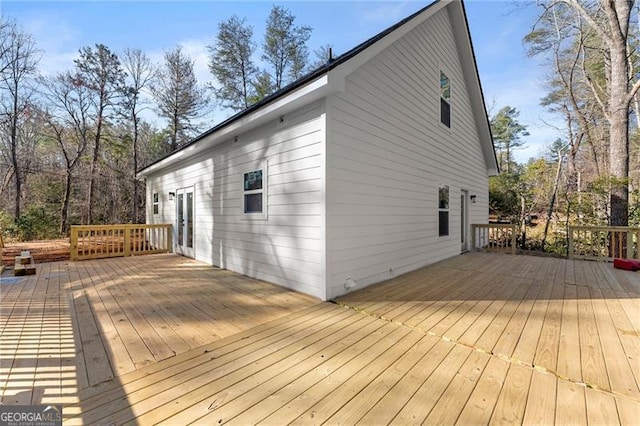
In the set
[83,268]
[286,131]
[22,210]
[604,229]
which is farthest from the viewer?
[22,210]

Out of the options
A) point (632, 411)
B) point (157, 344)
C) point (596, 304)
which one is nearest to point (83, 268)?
point (157, 344)

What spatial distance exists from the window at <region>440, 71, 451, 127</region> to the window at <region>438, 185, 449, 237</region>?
1747 mm

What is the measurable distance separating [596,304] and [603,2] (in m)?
9.24

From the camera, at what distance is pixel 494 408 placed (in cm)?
165

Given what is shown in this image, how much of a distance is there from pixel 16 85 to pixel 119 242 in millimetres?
11053

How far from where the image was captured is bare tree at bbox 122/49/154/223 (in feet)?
49.1

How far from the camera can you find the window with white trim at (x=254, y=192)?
4859 mm

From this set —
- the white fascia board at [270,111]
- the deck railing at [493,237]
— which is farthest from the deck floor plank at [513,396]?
the deck railing at [493,237]

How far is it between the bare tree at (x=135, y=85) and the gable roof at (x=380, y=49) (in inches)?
242

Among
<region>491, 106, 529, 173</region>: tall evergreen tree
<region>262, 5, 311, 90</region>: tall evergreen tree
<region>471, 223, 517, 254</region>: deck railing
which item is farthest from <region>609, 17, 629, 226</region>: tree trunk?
<region>491, 106, 529, 173</region>: tall evergreen tree

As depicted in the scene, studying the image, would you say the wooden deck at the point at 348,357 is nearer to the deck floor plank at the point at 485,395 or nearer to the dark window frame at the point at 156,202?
the deck floor plank at the point at 485,395

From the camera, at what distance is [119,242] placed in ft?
26.9

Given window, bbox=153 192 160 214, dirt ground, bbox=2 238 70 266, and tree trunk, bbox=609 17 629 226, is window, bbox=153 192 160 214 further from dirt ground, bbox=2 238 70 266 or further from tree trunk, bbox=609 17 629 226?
tree trunk, bbox=609 17 629 226

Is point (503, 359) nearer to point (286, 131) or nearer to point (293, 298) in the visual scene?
point (293, 298)
